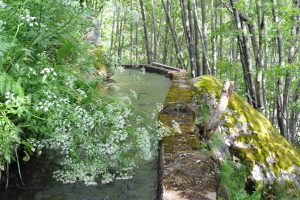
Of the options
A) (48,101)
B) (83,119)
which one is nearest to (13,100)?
(48,101)

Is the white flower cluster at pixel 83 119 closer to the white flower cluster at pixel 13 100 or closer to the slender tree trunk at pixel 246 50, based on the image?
the white flower cluster at pixel 13 100

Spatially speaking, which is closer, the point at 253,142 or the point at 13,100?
the point at 13,100

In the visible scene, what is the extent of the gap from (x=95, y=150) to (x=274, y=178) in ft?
11.9

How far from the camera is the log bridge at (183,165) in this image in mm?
3842

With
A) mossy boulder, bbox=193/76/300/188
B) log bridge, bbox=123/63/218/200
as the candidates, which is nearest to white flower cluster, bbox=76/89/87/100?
log bridge, bbox=123/63/218/200

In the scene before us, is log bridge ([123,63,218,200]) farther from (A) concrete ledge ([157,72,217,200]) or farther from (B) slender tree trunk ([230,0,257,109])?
(B) slender tree trunk ([230,0,257,109])

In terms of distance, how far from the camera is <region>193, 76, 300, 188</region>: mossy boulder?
597 cm

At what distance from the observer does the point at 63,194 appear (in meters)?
4.41

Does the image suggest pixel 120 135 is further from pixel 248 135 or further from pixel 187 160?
pixel 248 135

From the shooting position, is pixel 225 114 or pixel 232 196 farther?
pixel 225 114

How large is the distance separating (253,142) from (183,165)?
2196 millimetres

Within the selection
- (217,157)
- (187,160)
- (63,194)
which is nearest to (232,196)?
(187,160)

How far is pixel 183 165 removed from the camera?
4.41 meters

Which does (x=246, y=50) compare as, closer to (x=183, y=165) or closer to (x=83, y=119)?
(x=183, y=165)
